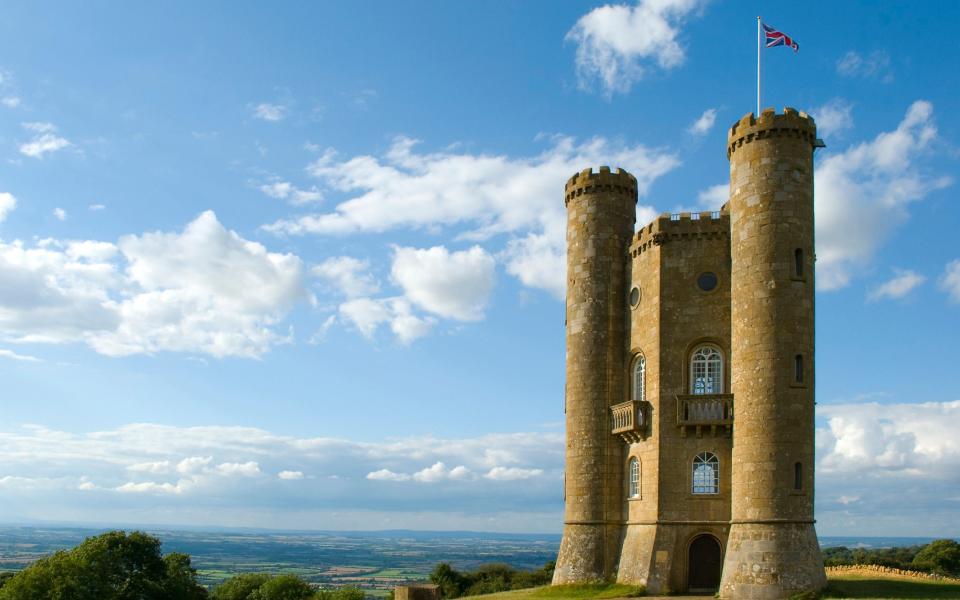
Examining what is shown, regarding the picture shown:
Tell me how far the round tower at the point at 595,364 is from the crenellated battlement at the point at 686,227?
9.50 feet

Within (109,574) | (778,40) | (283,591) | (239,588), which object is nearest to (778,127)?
(778,40)

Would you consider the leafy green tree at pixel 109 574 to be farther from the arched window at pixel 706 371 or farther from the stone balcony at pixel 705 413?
the arched window at pixel 706 371

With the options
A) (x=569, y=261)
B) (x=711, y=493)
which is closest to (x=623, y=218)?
(x=569, y=261)

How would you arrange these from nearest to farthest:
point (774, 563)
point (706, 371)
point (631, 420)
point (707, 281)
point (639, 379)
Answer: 1. point (774, 563)
2. point (706, 371)
3. point (707, 281)
4. point (631, 420)
5. point (639, 379)

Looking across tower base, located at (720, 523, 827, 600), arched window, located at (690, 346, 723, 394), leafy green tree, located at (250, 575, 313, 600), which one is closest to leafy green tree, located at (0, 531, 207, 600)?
leafy green tree, located at (250, 575, 313, 600)

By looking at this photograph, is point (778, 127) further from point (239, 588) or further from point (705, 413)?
point (239, 588)

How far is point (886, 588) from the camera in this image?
36750 mm

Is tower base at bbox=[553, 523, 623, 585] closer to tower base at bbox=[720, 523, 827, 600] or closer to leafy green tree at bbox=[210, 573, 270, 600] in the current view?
tower base at bbox=[720, 523, 827, 600]

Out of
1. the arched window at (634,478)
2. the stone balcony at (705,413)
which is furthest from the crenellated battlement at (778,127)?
the arched window at (634,478)

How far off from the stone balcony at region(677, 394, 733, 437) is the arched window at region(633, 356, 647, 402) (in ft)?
7.86

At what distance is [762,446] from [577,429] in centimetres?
1019

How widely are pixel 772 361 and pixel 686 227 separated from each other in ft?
25.7

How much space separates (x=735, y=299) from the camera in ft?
126

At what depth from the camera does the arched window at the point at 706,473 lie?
39.8m
